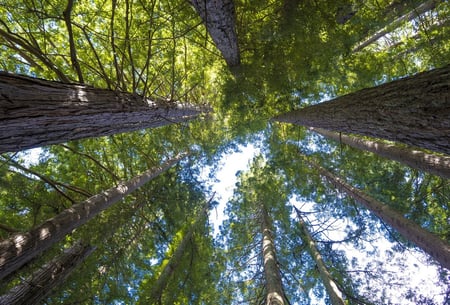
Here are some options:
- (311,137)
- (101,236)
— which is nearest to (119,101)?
(101,236)

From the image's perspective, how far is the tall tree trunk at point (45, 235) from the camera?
10.9 feet

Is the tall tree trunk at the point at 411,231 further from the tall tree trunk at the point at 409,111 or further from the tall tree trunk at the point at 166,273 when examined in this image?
the tall tree trunk at the point at 166,273

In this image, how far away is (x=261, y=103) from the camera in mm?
7199

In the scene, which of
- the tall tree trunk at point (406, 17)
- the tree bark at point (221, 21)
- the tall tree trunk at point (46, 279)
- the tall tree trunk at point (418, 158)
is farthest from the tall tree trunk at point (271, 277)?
the tall tree trunk at point (406, 17)

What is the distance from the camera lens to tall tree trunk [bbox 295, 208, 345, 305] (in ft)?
20.7

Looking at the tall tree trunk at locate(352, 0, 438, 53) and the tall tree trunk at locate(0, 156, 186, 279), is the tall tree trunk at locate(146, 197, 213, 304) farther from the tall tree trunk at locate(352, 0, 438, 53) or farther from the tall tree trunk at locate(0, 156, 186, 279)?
the tall tree trunk at locate(352, 0, 438, 53)

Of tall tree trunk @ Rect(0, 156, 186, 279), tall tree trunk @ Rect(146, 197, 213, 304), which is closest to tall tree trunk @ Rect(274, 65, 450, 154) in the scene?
tall tree trunk @ Rect(0, 156, 186, 279)

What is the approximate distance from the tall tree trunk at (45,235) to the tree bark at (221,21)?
12.4 ft

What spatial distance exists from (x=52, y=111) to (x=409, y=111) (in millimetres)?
3089

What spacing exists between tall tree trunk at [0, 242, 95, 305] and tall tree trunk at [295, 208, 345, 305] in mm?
6447

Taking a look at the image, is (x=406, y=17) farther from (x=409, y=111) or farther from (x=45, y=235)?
(x=45, y=235)

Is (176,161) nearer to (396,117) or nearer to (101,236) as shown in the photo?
(101,236)

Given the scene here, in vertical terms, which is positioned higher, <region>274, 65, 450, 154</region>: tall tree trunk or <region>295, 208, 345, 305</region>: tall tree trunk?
<region>274, 65, 450, 154</region>: tall tree trunk

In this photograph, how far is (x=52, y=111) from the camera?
7.01 ft
